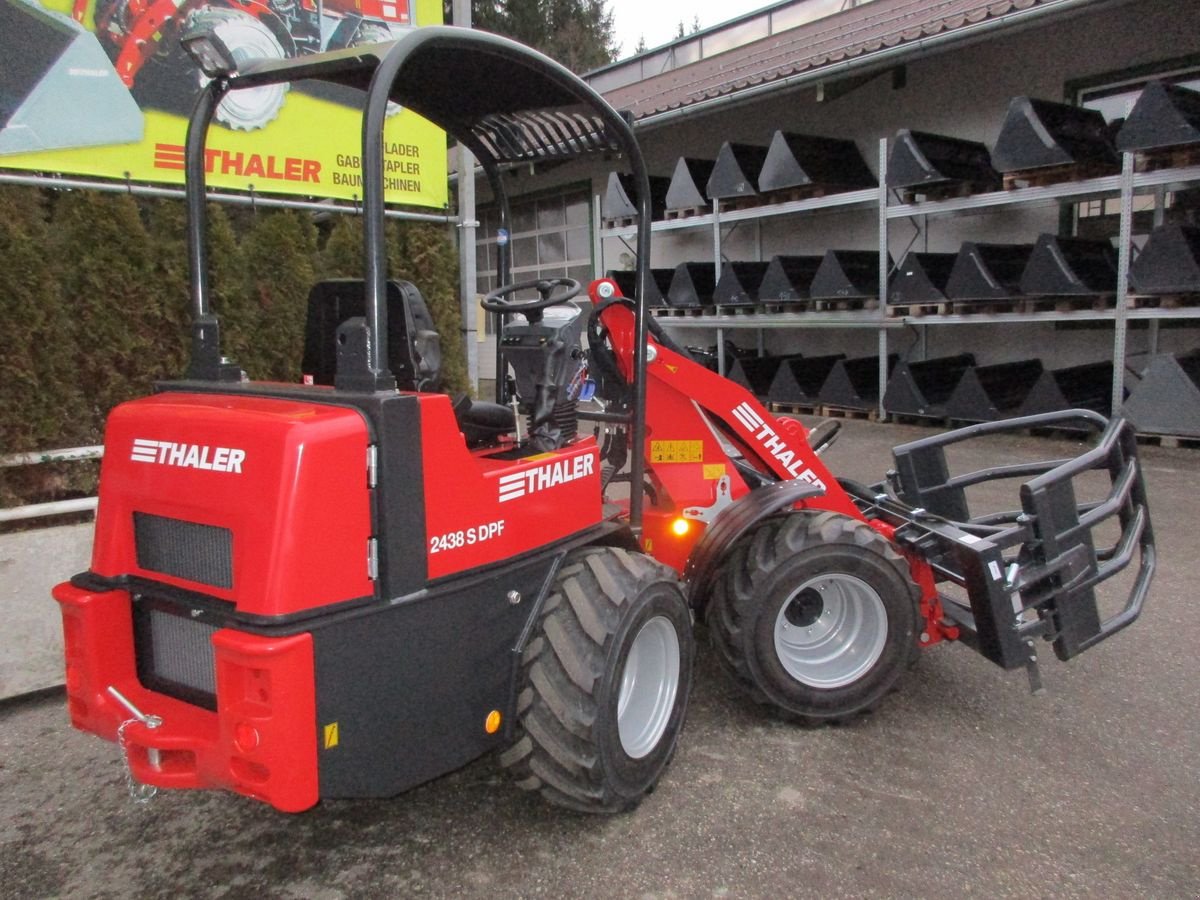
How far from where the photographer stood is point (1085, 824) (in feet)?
9.47

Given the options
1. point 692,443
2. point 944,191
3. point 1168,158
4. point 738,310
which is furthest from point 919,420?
point 692,443

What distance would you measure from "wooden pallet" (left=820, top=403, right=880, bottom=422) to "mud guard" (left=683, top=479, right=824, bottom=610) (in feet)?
24.0

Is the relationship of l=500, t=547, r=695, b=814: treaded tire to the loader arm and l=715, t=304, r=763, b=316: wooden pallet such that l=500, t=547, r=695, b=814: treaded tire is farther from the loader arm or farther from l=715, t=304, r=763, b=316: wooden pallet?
l=715, t=304, r=763, b=316: wooden pallet

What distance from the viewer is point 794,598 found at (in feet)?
11.9

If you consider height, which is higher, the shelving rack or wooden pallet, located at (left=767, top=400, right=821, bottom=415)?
the shelving rack

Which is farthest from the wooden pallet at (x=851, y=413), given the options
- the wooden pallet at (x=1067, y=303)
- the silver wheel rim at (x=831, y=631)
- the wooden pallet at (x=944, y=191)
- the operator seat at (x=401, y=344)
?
the operator seat at (x=401, y=344)

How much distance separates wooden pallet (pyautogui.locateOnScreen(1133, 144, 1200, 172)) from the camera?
7.97 meters

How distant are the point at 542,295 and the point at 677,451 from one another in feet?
2.76

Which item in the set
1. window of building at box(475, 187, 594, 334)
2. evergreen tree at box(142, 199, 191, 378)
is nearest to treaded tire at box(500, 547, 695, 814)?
evergreen tree at box(142, 199, 191, 378)

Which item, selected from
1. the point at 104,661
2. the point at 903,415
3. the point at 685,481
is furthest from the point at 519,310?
the point at 903,415

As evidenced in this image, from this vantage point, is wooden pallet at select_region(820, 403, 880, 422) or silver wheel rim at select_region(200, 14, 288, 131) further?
wooden pallet at select_region(820, 403, 880, 422)

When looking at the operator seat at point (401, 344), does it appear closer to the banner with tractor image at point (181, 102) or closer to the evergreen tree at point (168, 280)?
the evergreen tree at point (168, 280)

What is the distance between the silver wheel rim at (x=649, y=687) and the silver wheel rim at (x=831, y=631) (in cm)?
57

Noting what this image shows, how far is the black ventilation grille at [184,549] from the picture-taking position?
2.40 meters
